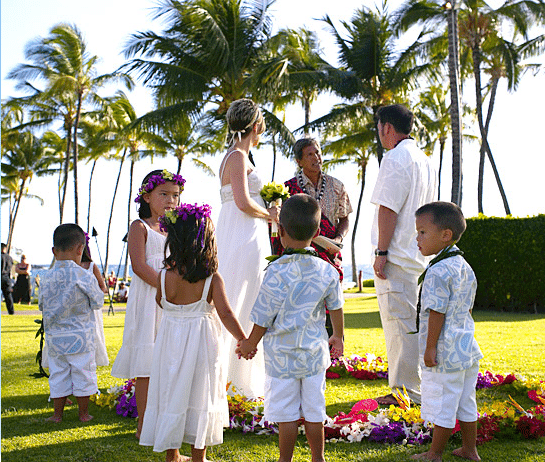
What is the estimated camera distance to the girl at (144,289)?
13.3 ft

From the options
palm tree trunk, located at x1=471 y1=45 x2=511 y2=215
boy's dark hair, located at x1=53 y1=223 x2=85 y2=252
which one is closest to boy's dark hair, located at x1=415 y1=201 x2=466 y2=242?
boy's dark hair, located at x1=53 y1=223 x2=85 y2=252

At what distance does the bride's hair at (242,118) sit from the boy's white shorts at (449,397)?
7.91ft

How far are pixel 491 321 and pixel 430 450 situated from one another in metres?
10.6

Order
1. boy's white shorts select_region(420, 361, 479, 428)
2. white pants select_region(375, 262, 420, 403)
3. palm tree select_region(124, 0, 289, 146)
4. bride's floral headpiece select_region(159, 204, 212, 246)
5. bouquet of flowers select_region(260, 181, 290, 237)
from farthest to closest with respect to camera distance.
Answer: palm tree select_region(124, 0, 289, 146) → bouquet of flowers select_region(260, 181, 290, 237) → white pants select_region(375, 262, 420, 403) → bride's floral headpiece select_region(159, 204, 212, 246) → boy's white shorts select_region(420, 361, 479, 428)

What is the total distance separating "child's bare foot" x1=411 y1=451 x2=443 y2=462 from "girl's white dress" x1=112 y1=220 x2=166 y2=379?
6.19 feet

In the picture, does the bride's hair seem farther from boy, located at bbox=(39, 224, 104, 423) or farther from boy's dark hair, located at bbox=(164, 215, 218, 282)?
boy, located at bbox=(39, 224, 104, 423)

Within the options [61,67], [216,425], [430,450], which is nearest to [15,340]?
[216,425]

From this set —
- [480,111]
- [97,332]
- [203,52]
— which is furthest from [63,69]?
[97,332]

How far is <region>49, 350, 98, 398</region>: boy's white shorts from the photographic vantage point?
471 centimetres

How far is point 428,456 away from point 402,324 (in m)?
1.28

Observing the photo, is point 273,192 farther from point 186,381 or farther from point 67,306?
point 67,306

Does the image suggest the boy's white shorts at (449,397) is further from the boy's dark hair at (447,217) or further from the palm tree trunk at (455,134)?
the palm tree trunk at (455,134)

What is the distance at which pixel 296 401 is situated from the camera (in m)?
3.29

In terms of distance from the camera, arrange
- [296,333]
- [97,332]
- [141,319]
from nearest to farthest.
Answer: [296,333], [141,319], [97,332]
